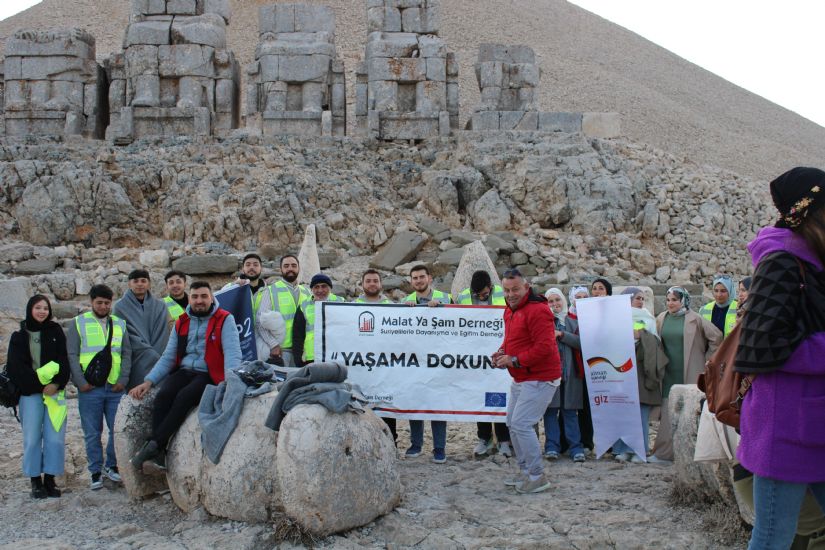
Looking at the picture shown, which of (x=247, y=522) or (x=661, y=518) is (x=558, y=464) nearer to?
(x=661, y=518)

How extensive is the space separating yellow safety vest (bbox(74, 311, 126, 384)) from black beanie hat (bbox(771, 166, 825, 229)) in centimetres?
502

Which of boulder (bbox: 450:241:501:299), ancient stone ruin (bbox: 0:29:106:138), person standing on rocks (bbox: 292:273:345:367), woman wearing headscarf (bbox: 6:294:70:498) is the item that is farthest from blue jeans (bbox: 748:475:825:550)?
ancient stone ruin (bbox: 0:29:106:138)

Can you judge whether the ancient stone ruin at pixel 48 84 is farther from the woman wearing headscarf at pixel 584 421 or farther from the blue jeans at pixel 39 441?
the woman wearing headscarf at pixel 584 421

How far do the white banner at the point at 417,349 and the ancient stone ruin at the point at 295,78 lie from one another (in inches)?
424

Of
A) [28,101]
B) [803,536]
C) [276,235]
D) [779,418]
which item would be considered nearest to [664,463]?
[803,536]

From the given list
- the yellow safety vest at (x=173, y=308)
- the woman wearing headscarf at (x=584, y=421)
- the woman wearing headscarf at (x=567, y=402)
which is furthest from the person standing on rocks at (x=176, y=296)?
the woman wearing headscarf at (x=584, y=421)

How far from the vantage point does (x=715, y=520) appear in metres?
5.40

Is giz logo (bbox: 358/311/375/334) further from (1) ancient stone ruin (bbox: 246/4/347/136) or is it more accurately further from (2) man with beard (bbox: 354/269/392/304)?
(1) ancient stone ruin (bbox: 246/4/347/136)

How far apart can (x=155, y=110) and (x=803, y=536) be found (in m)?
16.2

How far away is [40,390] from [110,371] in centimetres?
51

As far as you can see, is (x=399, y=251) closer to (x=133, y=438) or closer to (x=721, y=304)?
(x=721, y=304)

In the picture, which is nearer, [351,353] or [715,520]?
[715,520]

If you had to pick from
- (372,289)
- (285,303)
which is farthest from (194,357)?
(372,289)

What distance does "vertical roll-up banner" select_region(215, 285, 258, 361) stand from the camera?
7430mm
